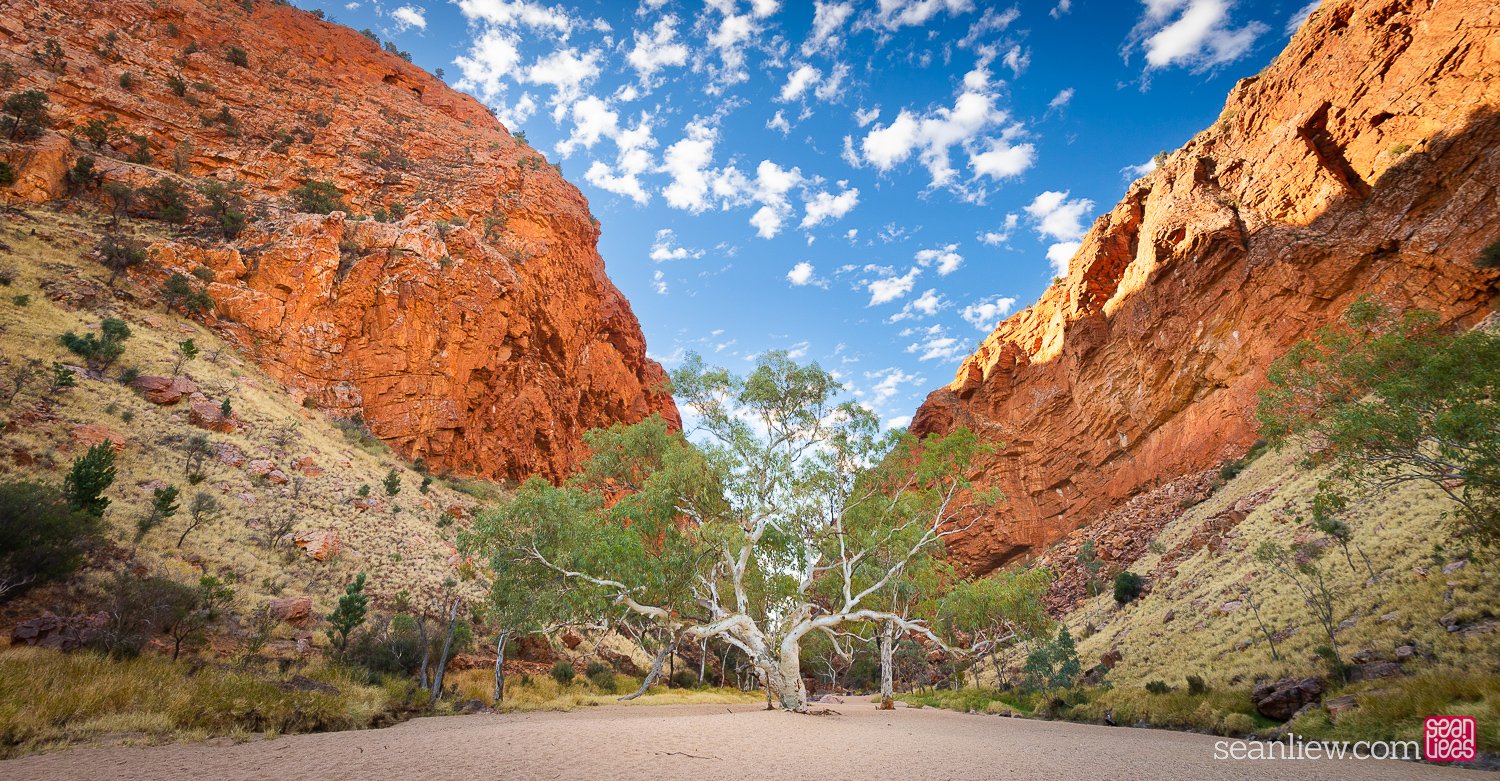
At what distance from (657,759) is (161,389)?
88.2 ft

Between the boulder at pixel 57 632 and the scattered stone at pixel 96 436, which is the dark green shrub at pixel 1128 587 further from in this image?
the scattered stone at pixel 96 436

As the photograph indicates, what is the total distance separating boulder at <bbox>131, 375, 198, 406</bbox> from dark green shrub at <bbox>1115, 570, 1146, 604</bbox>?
4585 centimetres

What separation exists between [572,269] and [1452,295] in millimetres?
59550

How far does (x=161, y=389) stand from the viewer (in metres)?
21.4

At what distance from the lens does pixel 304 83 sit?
48125 millimetres

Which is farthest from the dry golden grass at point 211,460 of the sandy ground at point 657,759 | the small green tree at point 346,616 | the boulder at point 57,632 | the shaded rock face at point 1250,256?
the shaded rock face at point 1250,256

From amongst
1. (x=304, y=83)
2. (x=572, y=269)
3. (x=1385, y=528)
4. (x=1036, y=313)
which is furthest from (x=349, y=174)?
(x=1036, y=313)

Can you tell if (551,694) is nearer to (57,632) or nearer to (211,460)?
(57,632)

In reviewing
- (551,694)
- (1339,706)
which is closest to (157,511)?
(551,694)

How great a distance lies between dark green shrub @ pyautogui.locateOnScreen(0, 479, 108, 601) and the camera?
31.1 ft

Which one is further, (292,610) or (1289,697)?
(292,610)

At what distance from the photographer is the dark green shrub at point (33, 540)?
9.47m

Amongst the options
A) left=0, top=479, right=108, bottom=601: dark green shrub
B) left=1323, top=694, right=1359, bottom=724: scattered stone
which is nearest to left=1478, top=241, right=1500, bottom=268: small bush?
left=1323, top=694, right=1359, bottom=724: scattered stone

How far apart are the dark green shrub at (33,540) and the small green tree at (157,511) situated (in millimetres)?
3687
